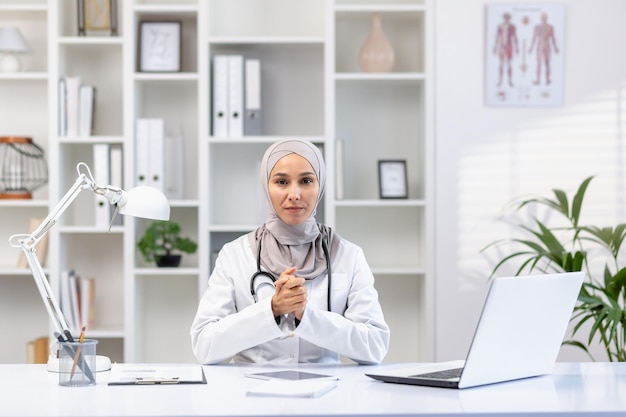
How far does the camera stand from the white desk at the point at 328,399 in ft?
5.35

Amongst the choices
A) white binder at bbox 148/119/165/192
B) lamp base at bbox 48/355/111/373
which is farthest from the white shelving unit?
lamp base at bbox 48/355/111/373

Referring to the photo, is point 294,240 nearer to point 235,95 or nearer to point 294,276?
point 294,276

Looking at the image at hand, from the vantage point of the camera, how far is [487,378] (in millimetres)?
1882

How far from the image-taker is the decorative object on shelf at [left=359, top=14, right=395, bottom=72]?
390 cm

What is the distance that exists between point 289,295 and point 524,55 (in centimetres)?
213

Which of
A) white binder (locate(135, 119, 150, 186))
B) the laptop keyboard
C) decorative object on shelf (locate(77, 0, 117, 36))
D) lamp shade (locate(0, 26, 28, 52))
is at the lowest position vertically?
the laptop keyboard

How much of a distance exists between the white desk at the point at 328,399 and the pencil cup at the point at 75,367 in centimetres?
3

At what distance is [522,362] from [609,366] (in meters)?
0.39

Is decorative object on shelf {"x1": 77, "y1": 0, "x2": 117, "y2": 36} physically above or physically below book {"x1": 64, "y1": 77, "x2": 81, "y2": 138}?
above

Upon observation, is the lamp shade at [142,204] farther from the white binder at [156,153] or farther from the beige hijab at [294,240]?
the white binder at [156,153]

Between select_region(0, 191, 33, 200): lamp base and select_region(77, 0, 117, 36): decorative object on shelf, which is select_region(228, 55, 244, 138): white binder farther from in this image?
select_region(0, 191, 33, 200): lamp base

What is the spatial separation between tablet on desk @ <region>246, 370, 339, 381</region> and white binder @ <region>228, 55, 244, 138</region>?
1.96 metres

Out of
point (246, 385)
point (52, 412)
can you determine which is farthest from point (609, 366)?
point (52, 412)

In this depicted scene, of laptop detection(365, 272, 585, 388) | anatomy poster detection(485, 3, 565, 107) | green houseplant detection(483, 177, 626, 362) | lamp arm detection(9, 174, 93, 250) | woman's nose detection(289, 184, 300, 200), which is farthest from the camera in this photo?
anatomy poster detection(485, 3, 565, 107)
